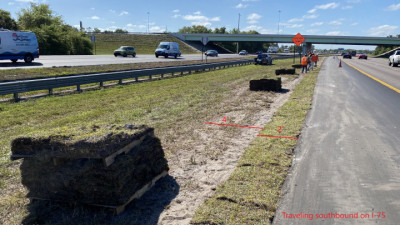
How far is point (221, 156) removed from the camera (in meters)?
5.49

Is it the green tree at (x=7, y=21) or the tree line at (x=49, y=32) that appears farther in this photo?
the green tree at (x=7, y=21)

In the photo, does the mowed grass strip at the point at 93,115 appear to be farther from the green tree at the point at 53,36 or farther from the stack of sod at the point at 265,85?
the green tree at the point at 53,36

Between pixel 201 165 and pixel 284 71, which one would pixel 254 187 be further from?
pixel 284 71

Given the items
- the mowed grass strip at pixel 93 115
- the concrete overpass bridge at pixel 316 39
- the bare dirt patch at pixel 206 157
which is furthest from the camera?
the concrete overpass bridge at pixel 316 39

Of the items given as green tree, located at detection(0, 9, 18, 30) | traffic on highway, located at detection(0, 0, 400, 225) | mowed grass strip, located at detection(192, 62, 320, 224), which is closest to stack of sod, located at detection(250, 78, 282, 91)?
traffic on highway, located at detection(0, 0, 400, 225)

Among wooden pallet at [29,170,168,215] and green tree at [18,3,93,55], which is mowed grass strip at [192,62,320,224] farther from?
green tree at [18,3,93,55]

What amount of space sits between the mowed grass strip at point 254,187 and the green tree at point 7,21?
71129 mm

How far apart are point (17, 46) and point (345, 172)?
2748 centimetres

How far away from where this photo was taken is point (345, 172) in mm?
4625

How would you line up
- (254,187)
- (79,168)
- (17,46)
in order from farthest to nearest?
1. (17,46)
2. (254,187)
3. (79,168)

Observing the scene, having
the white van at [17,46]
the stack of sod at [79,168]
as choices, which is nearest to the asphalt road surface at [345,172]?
the stack of sod at [79,168]

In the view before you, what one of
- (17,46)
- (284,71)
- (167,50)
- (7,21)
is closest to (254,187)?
(284,71)

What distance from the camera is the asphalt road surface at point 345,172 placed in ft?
11.4

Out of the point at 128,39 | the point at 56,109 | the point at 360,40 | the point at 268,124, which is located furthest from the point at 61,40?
the point at 360,40
